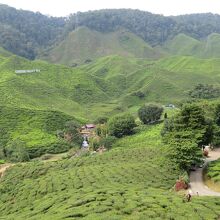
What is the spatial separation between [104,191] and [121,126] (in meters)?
56.3

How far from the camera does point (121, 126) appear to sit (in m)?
94.4

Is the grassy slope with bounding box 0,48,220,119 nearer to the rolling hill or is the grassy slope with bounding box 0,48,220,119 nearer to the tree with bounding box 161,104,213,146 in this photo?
the rolling hill

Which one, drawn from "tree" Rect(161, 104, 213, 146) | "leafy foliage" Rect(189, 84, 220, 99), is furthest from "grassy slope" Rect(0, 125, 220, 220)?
"leafy foliage" Rect(189, 84, 220, 99)

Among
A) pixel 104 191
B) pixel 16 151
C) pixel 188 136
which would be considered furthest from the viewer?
pixel 16 151

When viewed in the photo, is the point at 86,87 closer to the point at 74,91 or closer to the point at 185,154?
the point at 74,91

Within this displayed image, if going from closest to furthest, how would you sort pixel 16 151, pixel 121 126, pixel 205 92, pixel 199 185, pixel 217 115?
pixel 199 185
pixel 217 115
pixel 16 151
pixel 121 126
pixel 205 92

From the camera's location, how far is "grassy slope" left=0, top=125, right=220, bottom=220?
3047 cm

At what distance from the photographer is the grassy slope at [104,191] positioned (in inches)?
1200

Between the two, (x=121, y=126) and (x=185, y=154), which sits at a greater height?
(x=185, y=154)

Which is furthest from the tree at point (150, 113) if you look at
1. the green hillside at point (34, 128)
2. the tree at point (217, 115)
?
the tree at point (217, 115)

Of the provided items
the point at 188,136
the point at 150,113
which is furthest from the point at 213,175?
the point at 150,113

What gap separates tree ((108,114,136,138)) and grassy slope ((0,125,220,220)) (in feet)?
99.7

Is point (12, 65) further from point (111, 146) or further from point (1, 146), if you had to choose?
point (111, 146)

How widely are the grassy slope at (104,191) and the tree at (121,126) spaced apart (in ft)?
99.7
